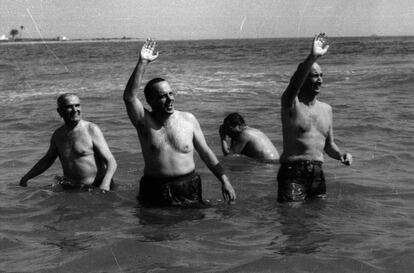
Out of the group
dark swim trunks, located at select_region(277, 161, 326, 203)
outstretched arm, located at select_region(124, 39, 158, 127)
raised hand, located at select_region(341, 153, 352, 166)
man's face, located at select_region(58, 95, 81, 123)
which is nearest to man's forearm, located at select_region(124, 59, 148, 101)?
outstretched arm, located at select_region(124, 39, 158, 127)

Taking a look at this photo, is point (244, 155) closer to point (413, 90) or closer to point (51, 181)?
point (51, 181)

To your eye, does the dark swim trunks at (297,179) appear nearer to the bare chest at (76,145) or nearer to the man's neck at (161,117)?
the man's neck at (161,117)

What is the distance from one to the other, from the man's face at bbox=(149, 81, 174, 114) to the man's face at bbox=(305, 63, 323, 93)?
4.07 ft

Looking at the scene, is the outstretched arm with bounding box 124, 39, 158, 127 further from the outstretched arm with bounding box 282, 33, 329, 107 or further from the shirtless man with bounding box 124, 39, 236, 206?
the outstretched arm with bounding box 282, 33, 329, 107

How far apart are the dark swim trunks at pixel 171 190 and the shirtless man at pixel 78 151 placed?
931 mm

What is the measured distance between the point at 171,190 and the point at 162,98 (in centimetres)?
84

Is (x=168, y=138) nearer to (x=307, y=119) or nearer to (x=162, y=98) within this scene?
(x=162, y=98)

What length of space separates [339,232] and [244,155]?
12.7 ft

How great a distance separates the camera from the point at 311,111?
5727 mm

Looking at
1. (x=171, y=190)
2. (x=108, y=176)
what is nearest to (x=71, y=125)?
(x=108, y=176)

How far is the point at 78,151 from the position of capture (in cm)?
655

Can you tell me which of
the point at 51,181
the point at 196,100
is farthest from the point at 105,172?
the point at 196,100

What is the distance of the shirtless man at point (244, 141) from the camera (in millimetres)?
8945

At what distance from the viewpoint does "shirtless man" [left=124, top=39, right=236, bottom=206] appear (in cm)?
538
